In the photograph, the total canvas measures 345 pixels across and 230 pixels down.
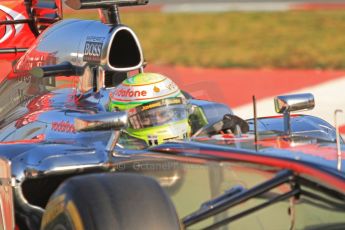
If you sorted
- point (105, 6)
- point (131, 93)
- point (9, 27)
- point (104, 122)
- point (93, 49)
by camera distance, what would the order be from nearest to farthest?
point (104, 122)
point (131, 93)
point (93, 49)
point (105, 6)
point (9, 27)

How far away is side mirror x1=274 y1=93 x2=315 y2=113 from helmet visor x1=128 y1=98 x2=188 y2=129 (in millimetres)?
520

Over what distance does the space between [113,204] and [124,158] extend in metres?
0.76

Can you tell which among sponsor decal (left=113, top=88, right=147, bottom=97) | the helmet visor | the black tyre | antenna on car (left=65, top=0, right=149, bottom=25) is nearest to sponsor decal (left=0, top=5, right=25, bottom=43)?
antenna on car (left=65, top=0, right=149, bottom=25)

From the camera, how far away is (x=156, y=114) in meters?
5.04

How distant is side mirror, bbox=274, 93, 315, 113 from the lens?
190 inches

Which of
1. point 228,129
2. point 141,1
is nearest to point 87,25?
point 141,1

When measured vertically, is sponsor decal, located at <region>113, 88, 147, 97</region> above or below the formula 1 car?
above

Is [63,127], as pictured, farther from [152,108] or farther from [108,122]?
[108,122]

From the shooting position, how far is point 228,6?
2036 cm

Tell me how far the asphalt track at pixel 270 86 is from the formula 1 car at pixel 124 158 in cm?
385

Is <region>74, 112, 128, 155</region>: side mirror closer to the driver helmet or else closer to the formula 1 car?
the formula 1 car

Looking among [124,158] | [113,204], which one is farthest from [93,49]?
[113,204]

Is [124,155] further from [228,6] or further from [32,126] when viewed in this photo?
[228,6]

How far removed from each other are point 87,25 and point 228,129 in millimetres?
1460
